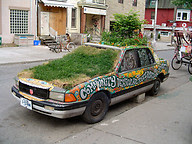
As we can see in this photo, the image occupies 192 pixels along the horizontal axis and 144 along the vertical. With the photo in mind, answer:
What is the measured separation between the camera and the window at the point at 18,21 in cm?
2084

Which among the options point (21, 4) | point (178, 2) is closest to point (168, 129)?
point (21, 4)

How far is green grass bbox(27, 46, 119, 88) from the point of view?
5.04m

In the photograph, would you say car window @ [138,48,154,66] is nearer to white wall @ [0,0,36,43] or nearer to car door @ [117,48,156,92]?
car door @ [117,48,156,92]

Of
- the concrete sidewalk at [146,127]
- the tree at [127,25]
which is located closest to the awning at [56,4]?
the tree at [127,25]

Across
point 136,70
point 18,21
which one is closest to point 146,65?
point 136,70

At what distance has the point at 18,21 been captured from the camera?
21.2m

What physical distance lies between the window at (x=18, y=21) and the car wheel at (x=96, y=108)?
58.1 ft

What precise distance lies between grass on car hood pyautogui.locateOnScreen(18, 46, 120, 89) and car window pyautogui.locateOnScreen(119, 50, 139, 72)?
0.22 meters

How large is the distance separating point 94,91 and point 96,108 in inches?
17.5

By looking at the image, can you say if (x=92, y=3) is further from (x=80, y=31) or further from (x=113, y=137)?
(x=113, y=137)

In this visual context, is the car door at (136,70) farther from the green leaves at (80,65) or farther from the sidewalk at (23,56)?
the sidewalk at (23,56)

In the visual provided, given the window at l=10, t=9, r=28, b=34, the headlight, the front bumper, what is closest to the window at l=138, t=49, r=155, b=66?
the front bumper

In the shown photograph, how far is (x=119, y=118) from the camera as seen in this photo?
218 inches

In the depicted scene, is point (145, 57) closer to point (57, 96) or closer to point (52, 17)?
point (57, 96)
